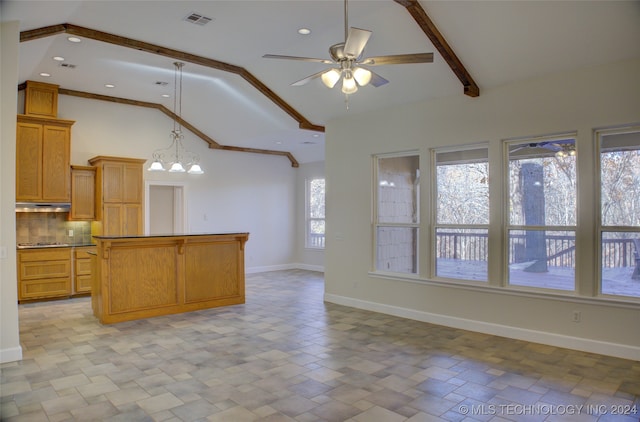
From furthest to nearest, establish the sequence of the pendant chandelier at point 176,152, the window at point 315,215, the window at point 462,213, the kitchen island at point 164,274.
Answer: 1. the window at point 315,215
2. the pendant chandelier at point 176,152
3. the kitchen island at point 164,274
4. the window at point 462,213

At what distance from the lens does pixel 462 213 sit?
5395 mm

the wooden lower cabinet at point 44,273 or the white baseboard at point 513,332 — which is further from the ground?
the wooden lower cabinet at point 44,273

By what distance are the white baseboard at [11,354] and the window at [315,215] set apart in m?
6.87

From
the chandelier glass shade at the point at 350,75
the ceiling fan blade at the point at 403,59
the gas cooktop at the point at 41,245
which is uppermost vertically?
the ceiling fan blade at the point at 403,59

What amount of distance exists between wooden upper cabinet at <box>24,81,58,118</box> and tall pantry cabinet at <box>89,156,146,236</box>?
1012mm

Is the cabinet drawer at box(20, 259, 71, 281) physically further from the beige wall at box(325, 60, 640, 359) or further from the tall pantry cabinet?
the beige wall at box(325, 60, 640, 359)

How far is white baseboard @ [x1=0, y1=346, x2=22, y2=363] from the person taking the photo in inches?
158

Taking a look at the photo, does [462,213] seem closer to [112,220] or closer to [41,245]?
[112,220]

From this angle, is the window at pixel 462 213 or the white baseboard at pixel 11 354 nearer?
the white baseboard at pixel 11 354

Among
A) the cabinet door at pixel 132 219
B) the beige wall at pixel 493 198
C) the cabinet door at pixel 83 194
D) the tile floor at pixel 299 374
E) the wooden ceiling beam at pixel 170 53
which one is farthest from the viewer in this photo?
the cabinet door at pixel 132 219

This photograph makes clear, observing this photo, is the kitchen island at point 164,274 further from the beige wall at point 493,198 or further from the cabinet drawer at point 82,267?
the beige wall at point 493,198

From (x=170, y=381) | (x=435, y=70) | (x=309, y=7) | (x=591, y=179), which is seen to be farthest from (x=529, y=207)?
(x=170, y=381)

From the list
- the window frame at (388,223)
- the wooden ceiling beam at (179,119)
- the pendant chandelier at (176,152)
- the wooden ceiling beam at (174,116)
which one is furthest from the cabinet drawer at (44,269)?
the window frame at (388,223)

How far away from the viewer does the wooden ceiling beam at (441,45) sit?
4102 mm
